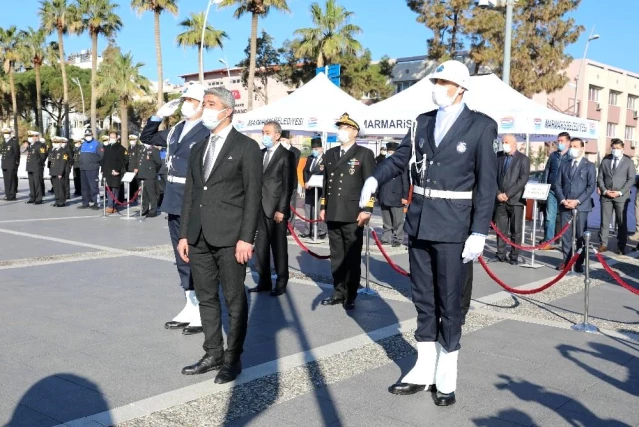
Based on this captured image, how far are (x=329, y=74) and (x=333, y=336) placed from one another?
50.7 feet

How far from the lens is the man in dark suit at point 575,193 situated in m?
10.1

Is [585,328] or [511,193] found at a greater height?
[511,193]

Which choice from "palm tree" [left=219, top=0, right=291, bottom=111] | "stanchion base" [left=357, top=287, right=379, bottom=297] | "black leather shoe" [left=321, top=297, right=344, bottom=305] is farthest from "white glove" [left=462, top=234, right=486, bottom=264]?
"palm tree" [left=219, top=0, right=291, bottom=111]

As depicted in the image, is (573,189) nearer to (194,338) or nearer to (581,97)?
(194,338)

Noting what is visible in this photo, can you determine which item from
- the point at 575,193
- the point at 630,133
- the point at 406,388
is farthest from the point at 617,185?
the point at 630,133

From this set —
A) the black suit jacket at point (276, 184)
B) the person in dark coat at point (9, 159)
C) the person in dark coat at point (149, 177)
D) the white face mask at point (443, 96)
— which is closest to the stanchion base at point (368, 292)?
the black suit jacket at point (276, 184)

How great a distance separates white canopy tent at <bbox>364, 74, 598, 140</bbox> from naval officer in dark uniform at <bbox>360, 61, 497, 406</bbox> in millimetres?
7846

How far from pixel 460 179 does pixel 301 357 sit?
6.36 ft

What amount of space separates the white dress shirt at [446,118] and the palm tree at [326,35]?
36805 mm

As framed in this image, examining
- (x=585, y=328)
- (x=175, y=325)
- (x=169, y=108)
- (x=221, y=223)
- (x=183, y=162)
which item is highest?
(x=169, y=108)

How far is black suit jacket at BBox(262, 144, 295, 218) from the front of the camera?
762 centimetres

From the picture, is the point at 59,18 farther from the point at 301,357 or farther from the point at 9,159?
the point at 301,357

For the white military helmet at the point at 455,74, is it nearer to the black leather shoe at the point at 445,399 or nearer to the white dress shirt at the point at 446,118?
the white dress shirt at the point at 446,118

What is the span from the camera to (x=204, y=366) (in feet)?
16.2
